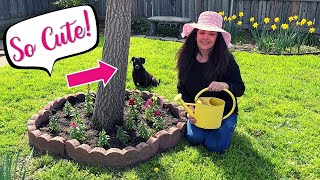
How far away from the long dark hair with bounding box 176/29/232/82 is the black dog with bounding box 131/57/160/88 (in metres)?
1.31

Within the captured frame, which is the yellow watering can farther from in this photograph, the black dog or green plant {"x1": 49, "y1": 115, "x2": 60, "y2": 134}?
the black dog

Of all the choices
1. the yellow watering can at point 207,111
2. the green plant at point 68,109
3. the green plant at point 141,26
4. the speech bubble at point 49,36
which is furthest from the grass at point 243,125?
the green plant at point 141,26

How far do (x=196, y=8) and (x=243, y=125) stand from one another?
6103 millimetres

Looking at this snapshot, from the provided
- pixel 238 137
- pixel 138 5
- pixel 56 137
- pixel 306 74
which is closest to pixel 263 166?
pixel 238 137

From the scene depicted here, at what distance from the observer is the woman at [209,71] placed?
127 inches

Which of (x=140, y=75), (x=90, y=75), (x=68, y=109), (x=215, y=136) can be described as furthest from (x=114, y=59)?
(x=140, y=75)

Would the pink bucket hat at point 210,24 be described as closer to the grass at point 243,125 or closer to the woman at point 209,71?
the woman at point 209,71

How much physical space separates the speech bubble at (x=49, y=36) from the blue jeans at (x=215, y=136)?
136 centimetres

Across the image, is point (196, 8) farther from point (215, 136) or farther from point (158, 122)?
point (215, 136)

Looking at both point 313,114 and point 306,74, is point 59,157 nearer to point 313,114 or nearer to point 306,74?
point 313,114

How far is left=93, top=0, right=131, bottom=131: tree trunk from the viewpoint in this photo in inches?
126

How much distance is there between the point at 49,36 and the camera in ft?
9.15

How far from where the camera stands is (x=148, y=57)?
21.0 ft

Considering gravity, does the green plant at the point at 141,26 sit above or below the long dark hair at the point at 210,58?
below
